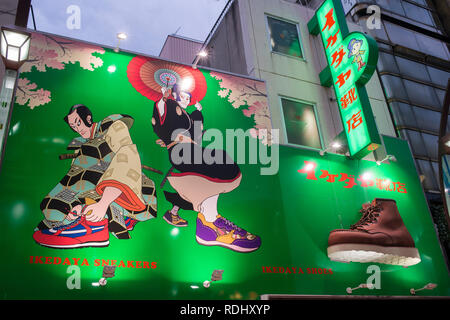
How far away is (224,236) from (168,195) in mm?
1202

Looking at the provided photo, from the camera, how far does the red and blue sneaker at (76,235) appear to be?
A: 216 inches

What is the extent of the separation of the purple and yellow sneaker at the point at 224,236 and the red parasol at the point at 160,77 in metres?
2.60

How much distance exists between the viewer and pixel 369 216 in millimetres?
7496

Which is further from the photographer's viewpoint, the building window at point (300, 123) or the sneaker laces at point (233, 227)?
the building window at point (300, 123)

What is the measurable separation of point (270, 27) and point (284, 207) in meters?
5.52

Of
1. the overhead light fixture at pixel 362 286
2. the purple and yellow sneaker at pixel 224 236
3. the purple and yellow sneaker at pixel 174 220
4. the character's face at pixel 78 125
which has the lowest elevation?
the overhead light fixture at pixel 362 286

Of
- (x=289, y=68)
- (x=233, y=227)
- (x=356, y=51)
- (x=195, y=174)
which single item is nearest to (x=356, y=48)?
(x=356, y=51)

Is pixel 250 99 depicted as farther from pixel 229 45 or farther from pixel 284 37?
pixel 284 37

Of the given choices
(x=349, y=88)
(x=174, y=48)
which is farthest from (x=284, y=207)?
(x=174, y=48)

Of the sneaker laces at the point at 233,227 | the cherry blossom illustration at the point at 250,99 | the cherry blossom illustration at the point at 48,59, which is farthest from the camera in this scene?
the cherry blossom illustration at the point at 250,99

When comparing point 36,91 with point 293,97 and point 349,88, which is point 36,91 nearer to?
point 293,97

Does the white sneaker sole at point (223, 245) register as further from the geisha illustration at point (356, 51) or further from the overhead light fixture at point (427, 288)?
the geisha illustration at point (356, 51)

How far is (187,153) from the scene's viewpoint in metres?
7.18

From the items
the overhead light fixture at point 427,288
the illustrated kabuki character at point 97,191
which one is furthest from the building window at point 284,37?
the overhead light fixture at point 427,288
